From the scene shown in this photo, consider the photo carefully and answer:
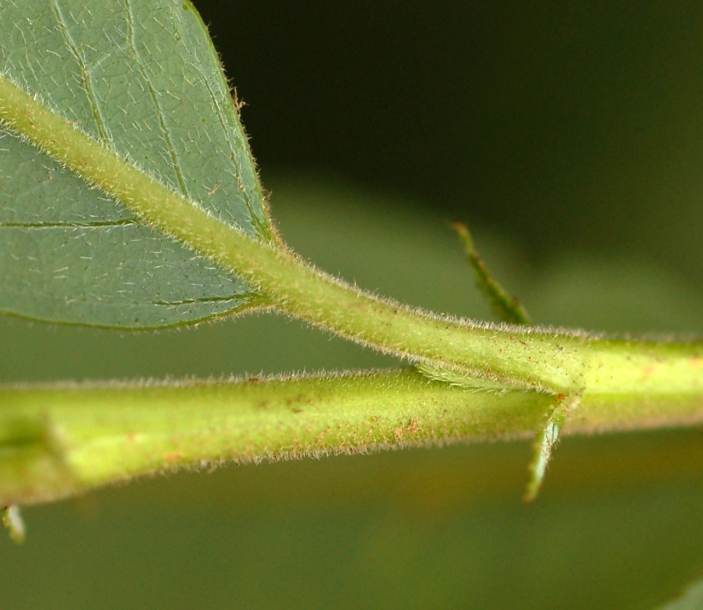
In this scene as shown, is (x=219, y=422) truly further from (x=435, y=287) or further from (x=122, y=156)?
(x=435, y=287)

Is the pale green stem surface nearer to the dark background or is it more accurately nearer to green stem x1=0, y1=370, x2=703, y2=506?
green stem x1=0, y1=370, x2=703, y2=506

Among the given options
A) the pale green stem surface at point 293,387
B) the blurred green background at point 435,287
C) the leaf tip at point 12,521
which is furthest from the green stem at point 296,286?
the blurred green background at point 435,287

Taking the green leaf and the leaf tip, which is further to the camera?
the green leaf

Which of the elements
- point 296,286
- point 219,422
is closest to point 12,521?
point 219,422

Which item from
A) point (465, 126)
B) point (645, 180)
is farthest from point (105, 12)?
point (645, 180)

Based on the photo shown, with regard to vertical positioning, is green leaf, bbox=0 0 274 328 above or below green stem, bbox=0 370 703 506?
above

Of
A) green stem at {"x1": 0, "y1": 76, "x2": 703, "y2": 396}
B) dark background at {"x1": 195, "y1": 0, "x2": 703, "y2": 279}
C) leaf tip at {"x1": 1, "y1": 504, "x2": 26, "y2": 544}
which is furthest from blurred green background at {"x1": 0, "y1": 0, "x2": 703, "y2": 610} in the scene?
green stem at {"x1": 0, "y1": 76, "x2": 703, "y2": 396}

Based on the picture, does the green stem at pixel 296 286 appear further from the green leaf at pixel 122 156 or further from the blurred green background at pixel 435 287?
the blurred green background at pixel 435 287

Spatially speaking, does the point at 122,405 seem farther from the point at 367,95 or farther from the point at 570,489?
the point at 367,95
